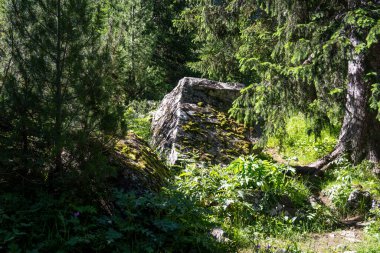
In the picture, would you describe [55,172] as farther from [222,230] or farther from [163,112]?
[163,112]

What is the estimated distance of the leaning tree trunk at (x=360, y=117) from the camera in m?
6.18

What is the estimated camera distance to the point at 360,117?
6367 mm

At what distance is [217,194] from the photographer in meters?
5.02

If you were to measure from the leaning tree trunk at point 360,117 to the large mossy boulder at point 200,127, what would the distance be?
1982 mm

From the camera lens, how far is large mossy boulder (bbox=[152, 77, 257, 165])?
693 cm

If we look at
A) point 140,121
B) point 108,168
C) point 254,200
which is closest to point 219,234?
point 254,200

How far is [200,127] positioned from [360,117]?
9.95 ft

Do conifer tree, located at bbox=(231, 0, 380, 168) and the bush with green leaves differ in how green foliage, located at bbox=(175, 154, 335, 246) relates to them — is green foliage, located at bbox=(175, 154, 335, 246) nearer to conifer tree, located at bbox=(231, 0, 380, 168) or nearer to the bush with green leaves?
the bush with green leaves

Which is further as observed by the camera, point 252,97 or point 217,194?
point 252,97

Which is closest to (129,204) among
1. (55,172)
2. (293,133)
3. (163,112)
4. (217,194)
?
(55,172)

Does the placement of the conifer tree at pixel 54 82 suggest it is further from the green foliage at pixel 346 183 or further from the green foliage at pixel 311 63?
the green foliage at pixel 346 183

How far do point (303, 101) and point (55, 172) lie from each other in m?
4.51

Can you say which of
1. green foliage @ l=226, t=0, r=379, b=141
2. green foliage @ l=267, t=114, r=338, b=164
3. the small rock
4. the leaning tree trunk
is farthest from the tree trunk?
the leaning tree trunk

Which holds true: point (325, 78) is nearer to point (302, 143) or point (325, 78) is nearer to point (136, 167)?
point (302, 143)
